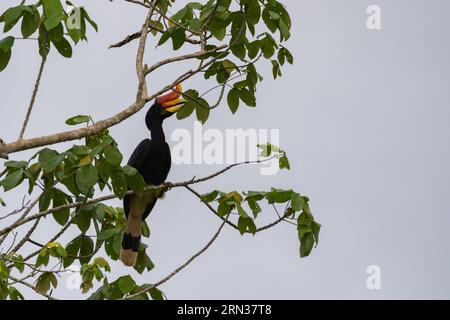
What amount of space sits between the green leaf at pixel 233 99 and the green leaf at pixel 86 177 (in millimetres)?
1482

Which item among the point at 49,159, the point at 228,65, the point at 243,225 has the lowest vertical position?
the point at 243,225

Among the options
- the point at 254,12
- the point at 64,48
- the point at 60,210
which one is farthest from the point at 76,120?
the point at 254,12

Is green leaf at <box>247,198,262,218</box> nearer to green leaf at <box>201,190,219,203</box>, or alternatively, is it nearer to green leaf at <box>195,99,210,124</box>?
green leaf at <box>201,190,219,203</box>

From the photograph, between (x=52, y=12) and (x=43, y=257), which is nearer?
(x=52, y=12)

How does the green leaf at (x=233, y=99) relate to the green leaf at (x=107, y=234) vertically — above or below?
above

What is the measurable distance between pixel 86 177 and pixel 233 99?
1.56m

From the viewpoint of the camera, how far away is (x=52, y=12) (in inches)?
187

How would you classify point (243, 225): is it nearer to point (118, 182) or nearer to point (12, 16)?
point (118, 182)

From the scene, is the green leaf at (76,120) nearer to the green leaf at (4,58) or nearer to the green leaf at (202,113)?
the green leaf at (4,58)

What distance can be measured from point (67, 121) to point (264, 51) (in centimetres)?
136

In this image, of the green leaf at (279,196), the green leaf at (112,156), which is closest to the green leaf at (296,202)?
the green leaf at (279,196)

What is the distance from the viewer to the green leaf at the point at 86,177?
4652mm
